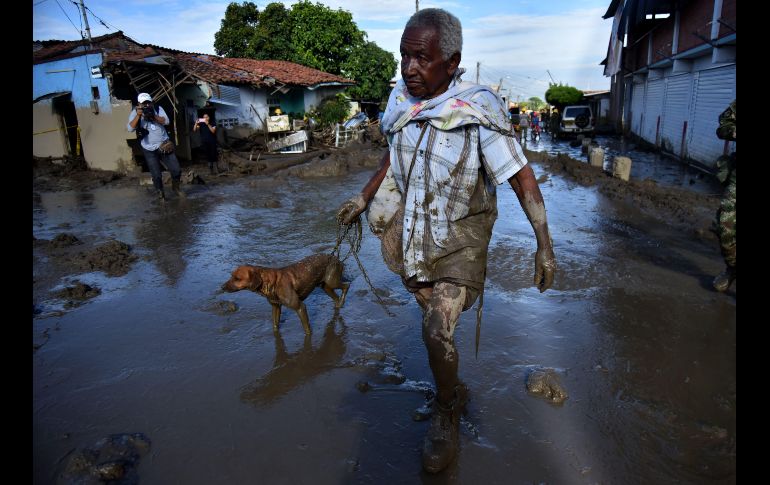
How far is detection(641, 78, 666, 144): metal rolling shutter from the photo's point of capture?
1955cm

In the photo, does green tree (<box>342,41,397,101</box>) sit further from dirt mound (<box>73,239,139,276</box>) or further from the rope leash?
the rope leash

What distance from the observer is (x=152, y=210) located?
28.6 feet

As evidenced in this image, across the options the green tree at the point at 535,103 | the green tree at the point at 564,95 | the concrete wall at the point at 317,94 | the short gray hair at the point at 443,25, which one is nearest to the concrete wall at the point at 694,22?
the short gray hair at the point at 443,25

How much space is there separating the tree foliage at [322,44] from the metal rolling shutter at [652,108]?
47.8 feet

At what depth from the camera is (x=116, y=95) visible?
13336mm

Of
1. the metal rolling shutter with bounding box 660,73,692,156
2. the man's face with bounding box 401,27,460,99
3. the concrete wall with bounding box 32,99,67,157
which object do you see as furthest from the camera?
the metal rolling shutter with bounding box 660,73,692,156

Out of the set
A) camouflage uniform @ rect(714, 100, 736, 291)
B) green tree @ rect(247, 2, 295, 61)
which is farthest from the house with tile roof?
green tree @ rect(247, 2, 295, 61)

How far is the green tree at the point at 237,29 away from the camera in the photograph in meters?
31.2

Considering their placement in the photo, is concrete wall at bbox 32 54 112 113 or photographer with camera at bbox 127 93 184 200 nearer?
photographer with camera at bbox 127 93 184 200

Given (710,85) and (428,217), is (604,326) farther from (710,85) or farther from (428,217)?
(710,85)

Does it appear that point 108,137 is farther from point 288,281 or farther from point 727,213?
point 727,213

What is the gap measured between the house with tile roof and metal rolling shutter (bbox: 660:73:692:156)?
587 inches
